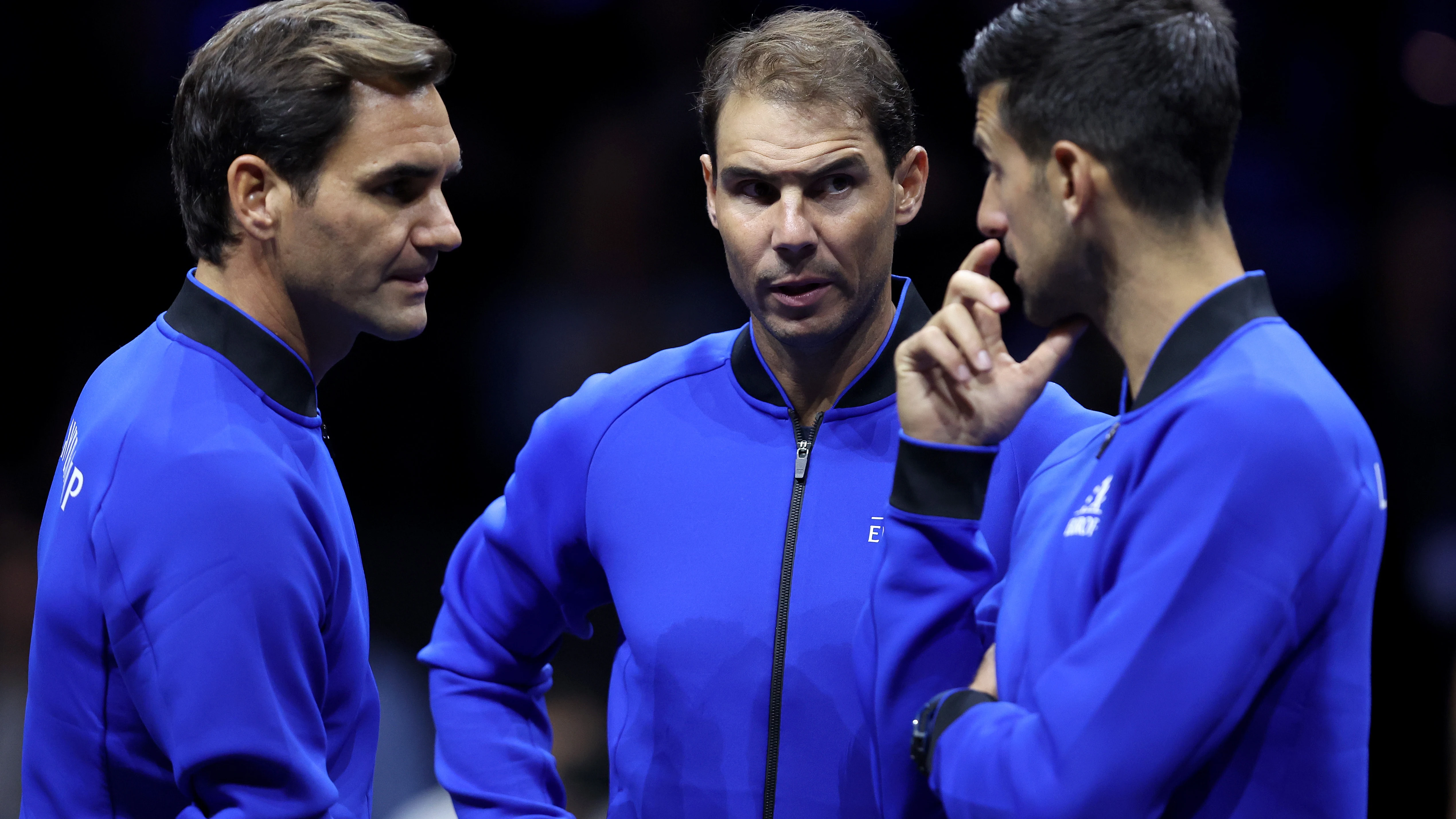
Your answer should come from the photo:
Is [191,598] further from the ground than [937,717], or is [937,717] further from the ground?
[191,598]

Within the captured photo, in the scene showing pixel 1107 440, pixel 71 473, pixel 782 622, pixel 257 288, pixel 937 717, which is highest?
pixel 257 288

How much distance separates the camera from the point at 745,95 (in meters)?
2.50

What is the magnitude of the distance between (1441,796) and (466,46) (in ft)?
16.7

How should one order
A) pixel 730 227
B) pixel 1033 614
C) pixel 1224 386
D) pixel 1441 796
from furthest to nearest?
pixel 1441 796
pixel 730 227
pixel 1033 614
pixel 1224 386

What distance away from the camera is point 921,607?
6.49 feet

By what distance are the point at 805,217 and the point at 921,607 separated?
793 mm

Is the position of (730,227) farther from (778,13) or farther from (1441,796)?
(1441,796)

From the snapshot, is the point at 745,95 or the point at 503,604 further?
the point at 503,604

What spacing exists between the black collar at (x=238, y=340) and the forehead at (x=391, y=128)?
32cm

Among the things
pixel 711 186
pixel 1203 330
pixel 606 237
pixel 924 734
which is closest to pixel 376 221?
pixel 711 186

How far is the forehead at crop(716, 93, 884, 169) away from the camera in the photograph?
7.95ft

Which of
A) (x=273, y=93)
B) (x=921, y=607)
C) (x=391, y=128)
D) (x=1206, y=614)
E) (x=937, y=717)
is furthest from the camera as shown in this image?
(x=391, y=128)

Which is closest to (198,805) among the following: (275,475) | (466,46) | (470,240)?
(275,475)

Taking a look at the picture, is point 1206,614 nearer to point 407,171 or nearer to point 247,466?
point 247,466
